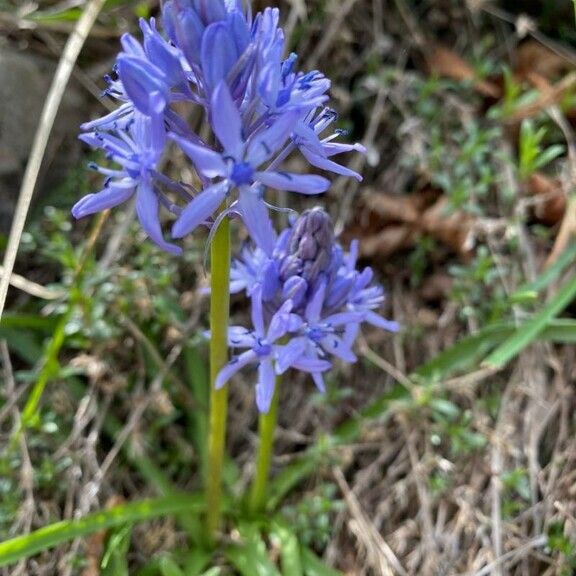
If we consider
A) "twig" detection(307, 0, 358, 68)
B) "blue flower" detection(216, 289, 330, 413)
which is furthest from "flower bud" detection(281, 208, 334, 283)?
"twig" detection(307, 0, 358, 68)

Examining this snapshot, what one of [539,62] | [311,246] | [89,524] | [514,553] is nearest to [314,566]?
[514,553]

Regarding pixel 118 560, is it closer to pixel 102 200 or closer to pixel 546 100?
pixel 102 200

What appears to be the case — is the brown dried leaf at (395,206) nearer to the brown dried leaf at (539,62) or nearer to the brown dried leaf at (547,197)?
the brown dried leaf at (547,197)

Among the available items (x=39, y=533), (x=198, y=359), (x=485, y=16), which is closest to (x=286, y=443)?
(x=198, y=359)

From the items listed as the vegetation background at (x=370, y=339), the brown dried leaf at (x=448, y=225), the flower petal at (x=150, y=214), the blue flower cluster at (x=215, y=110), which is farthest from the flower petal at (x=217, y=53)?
the brown dried leaf at (x=448, y=225)

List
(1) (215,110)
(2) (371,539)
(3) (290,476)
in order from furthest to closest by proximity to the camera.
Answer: (3) (290,476), (2) (371,539), (1) (215,110)

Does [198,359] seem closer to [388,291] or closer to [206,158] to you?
[388,291]
